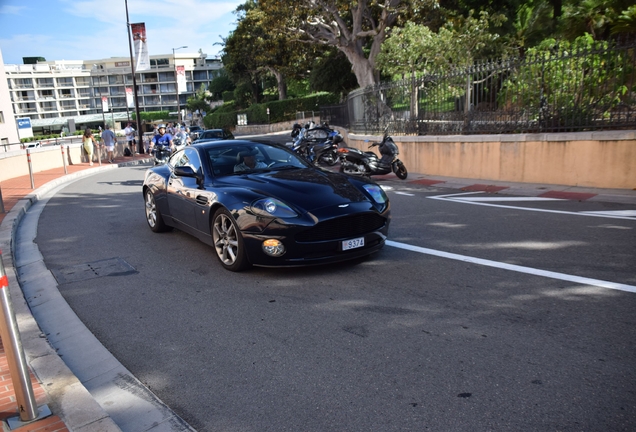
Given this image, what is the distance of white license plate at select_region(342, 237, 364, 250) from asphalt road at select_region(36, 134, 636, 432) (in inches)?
12.4

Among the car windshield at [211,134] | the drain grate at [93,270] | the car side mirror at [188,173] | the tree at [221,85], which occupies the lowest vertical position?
the drain grate at [93,270]

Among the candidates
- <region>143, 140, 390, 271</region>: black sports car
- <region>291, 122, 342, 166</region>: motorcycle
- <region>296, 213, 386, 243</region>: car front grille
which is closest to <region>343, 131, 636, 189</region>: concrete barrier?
<region>291, 122, 342, 166</region>: motorcycle

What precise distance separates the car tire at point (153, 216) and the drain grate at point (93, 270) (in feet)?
4.22

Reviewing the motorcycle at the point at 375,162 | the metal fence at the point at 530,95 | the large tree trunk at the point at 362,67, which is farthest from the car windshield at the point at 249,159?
the large tree trunk at the point at 362,67

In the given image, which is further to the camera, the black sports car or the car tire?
the car tire

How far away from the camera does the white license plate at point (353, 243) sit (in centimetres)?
557

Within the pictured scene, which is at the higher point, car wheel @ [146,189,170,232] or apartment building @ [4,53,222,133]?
apartment building @ [4,53,222,133]

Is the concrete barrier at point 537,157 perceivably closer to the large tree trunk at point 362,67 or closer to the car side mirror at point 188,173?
the car side mirror at point 188,173

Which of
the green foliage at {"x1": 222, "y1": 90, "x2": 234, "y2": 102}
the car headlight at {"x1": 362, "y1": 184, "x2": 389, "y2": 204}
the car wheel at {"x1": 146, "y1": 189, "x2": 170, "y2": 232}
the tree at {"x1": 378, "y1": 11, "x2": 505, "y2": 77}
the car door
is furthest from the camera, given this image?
the green foliage at {"x1": 222, "y1": 90, "x2": 234, "y2": 102}

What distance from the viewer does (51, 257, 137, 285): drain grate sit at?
6368 millimetres

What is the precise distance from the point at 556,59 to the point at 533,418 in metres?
9.70

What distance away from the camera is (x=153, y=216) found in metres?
8.47

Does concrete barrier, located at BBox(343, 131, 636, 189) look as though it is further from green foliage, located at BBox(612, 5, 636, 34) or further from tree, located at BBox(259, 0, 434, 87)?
tree, located at BBox(259, 0, 434, 87)

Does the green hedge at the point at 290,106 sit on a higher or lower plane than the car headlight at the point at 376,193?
higher
